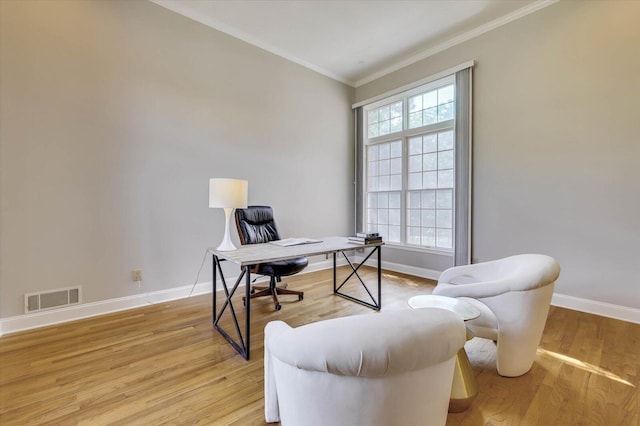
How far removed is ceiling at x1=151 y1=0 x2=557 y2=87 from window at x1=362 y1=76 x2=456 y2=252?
0.61 metres

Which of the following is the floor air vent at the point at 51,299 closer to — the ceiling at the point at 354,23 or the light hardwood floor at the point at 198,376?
the light hardwood floor at the point at 198,376

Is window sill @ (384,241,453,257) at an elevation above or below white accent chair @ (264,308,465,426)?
below

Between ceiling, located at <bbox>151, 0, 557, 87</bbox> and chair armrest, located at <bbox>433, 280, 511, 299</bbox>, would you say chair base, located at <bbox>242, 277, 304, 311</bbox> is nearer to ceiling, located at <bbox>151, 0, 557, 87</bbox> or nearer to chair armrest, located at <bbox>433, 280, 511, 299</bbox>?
chair armrest, located at <bbox>433, 280, 511, 299</bbox>

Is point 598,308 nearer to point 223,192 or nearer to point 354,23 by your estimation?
point 223,192

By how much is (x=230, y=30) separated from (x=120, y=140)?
1884 mm

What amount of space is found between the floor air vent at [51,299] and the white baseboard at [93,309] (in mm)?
42

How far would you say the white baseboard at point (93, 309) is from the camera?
2.22 metres

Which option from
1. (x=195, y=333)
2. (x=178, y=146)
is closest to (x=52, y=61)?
(x=178, y=146)

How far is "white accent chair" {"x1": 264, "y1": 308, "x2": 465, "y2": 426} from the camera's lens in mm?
746

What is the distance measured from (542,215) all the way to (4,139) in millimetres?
5078

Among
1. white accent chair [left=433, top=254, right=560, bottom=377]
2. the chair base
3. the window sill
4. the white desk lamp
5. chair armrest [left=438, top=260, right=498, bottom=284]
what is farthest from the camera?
the window sill

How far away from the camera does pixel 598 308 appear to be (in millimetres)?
2596

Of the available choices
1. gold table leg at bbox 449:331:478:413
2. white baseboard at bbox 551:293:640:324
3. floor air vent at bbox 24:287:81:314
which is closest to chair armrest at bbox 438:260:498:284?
gold table leg at bbox 449:331:478:413

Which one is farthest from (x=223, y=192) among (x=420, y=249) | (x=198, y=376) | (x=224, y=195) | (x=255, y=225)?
(x=420, y=249)
